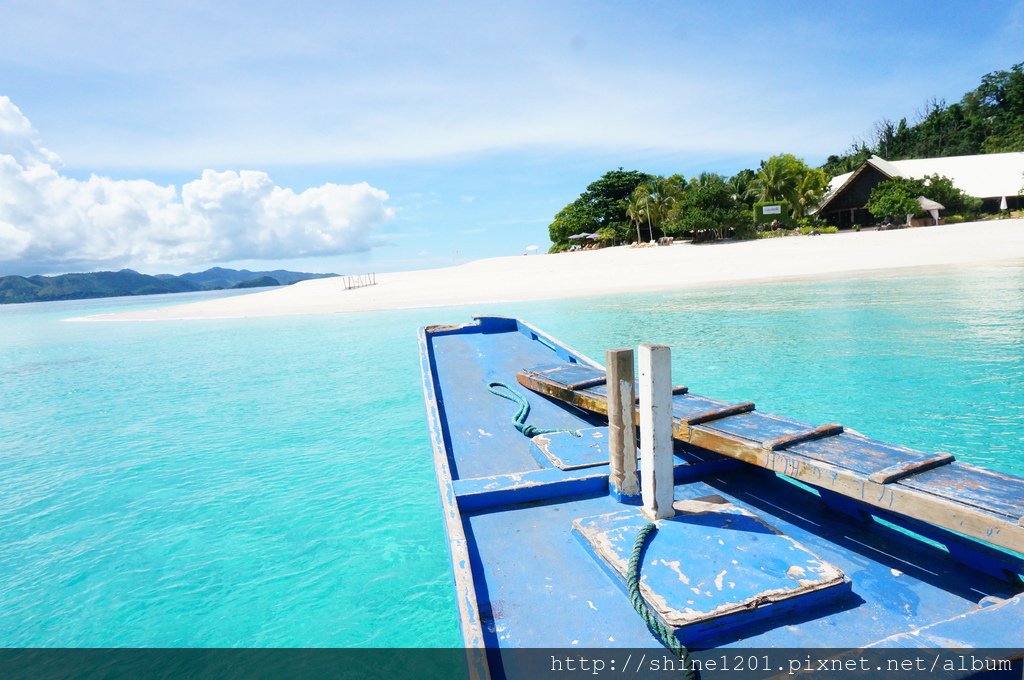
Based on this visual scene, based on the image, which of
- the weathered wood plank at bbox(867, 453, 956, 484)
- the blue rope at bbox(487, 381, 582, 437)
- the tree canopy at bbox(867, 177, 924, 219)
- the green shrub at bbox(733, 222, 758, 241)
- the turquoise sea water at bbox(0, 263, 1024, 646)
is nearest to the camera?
the weathered wood plank at bbox(867, 453, 956, 484)

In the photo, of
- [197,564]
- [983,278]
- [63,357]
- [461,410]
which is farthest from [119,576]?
[983,278]

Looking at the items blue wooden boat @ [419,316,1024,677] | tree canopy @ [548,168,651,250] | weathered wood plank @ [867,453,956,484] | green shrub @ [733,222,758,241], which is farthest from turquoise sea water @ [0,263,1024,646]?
tree canopy @ [548,168,651,250]

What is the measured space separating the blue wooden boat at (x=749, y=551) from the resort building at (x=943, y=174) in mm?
50056

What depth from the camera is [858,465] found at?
9.39 ft

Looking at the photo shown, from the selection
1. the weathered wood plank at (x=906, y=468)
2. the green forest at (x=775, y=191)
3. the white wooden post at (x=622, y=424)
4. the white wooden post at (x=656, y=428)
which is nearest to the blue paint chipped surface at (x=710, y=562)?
the white wooden post at (x=656, y=428)

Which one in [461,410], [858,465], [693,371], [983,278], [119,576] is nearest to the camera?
[858,465]

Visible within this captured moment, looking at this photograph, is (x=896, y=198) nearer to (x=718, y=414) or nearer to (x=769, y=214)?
(x=769, y=214)

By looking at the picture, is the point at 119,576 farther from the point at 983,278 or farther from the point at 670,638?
the point at 983,278

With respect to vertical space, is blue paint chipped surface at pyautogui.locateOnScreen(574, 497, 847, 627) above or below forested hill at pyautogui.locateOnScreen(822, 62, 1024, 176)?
below

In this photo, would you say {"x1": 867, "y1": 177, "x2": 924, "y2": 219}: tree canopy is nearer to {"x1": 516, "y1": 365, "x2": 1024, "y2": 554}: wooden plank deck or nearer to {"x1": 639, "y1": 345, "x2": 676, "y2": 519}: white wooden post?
{"x1": 516, "y1": 365, "x2": 1024, "y2": 554}: wooden plank deck

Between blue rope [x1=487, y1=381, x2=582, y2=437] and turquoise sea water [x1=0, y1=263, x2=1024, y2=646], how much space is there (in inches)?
56.5

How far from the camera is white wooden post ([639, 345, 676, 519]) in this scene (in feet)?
9.66

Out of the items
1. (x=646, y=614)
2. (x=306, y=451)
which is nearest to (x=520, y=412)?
(x=646, y=614)

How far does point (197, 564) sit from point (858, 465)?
19.0 feet
